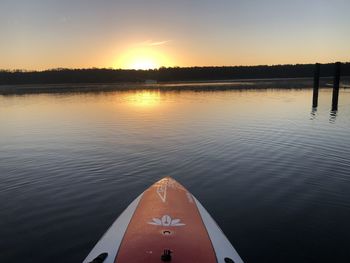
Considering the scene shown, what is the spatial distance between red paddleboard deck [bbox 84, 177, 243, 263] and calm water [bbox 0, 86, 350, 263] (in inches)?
46.1

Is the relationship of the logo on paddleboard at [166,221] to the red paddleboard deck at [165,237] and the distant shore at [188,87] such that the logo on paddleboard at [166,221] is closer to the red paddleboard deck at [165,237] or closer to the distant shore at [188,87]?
the red paddleboard deck at [165,237]

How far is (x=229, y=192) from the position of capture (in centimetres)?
1102

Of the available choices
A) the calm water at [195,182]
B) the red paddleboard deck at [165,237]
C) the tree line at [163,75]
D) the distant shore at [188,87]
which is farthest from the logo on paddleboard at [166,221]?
the tree line at [163,75]

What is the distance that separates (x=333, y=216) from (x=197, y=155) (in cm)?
750

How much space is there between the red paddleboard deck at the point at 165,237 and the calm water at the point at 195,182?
1.17 m

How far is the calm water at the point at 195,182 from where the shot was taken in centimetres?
800

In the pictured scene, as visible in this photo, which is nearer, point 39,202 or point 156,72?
point 39,202

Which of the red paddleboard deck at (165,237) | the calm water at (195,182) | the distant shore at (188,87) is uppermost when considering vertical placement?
the red paddleboard deck at (165,237)

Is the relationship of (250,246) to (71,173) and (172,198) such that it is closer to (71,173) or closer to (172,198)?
(172,198)

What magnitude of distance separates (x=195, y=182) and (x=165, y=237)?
6016 mm

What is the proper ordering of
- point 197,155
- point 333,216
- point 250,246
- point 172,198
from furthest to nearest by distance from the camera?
point 197,155 → point 333,216 → point 172,198 → point 250,246

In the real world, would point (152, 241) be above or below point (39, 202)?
above

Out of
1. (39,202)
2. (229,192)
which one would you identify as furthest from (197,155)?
(39,202)

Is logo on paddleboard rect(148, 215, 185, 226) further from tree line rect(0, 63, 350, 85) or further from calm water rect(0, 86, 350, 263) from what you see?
tree line rect(0, 63, 350, 85)
